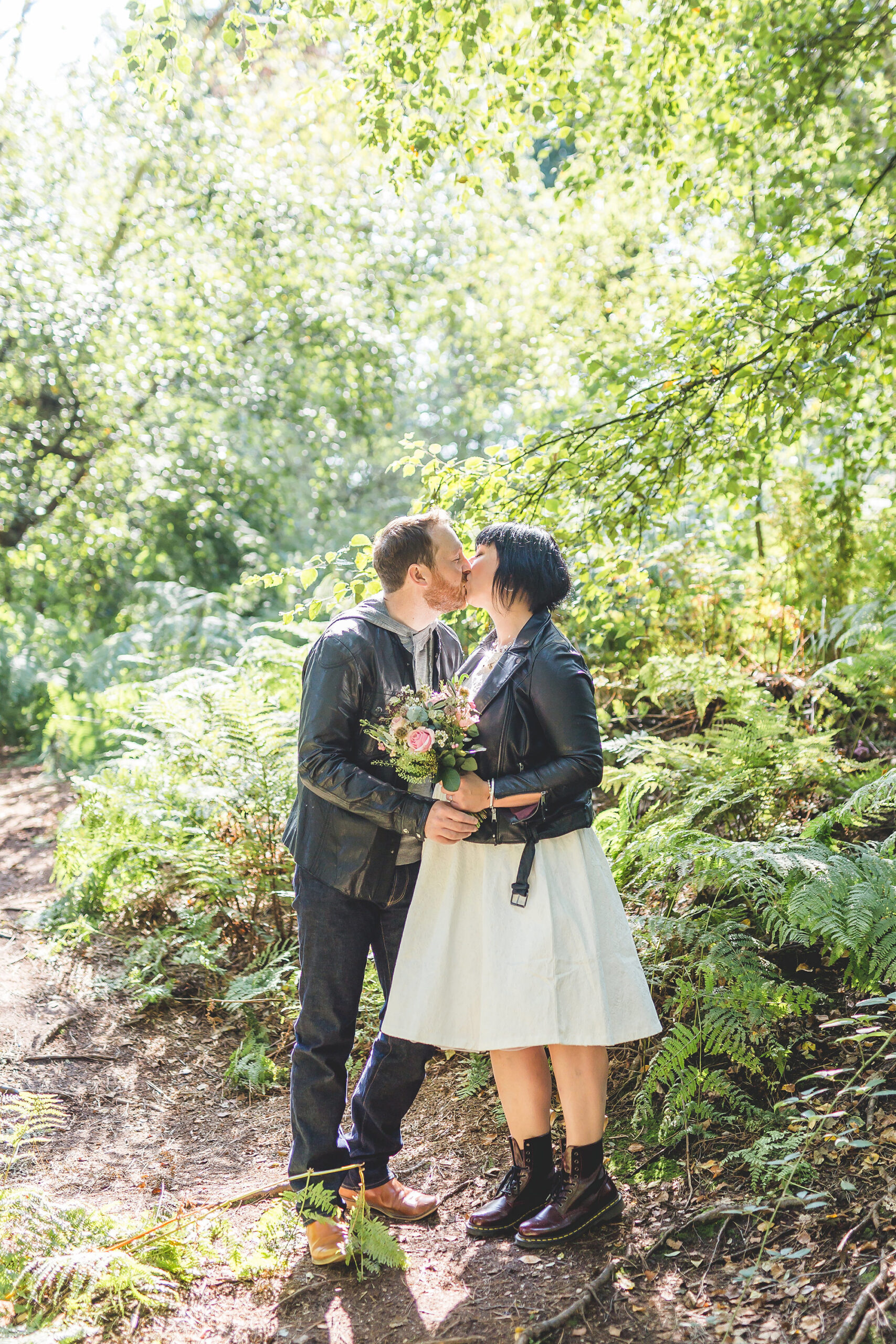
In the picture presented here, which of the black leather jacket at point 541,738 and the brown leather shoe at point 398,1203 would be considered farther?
the brown leather shoe at point 398,1203

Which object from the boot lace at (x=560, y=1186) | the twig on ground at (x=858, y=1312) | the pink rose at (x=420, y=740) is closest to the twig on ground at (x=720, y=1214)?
the boot lace at (x=560, y=1186)

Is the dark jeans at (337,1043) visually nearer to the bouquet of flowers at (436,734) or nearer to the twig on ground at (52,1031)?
the bouquet of flowers at (436,734)

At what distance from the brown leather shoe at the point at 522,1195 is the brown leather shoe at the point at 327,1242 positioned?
424mm

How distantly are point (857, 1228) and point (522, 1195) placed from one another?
105 centimetres

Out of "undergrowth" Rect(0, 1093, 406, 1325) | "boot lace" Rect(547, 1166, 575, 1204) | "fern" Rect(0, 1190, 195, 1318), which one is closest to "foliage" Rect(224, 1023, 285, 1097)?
"undergrowth" Rect(0, 1093, 406, 1325)

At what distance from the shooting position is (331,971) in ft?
10.2

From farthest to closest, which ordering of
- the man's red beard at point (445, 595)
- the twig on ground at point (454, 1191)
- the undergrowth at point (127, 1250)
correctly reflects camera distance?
the twig on ground at point (454, 1191)
the man's red beard at point (445, 595)
the undergrowth at point (127, 1250)

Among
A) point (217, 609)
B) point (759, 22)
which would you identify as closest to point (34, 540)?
point (217, 609)

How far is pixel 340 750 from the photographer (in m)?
3.04

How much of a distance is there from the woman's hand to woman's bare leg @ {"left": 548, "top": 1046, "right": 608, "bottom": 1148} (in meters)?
0.82

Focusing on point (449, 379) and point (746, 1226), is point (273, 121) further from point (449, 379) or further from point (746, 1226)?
point (746, 1226)

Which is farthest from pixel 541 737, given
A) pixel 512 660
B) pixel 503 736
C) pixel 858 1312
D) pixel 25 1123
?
pixel 25 1123

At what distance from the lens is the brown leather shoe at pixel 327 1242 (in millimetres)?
2951

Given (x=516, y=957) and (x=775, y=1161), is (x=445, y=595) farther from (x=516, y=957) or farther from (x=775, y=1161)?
(x=775, y=1161)
